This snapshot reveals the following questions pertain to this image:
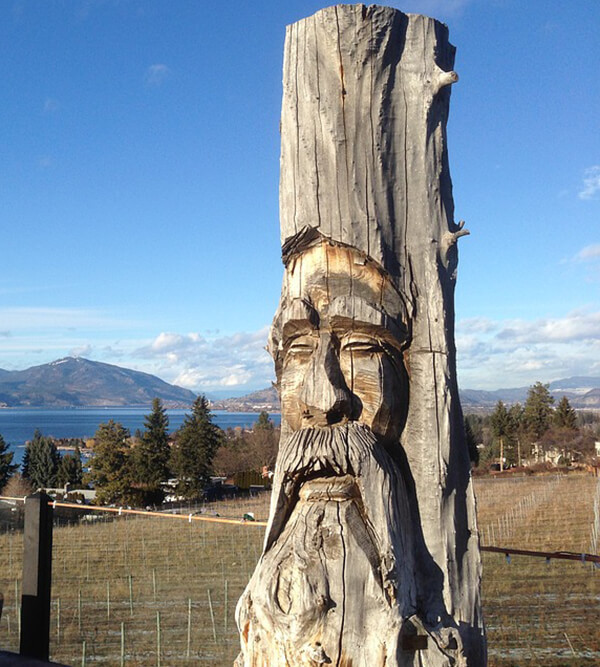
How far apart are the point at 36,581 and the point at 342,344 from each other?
114 inches

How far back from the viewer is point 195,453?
3847 centimetres

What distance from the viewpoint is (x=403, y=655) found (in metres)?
2.29

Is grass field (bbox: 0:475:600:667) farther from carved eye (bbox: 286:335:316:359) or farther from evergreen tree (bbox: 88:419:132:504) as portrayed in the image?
evergreen tree (bbox: 88:419:132:504)

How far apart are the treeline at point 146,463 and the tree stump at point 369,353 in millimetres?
29915

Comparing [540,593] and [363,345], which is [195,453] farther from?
[363,345]

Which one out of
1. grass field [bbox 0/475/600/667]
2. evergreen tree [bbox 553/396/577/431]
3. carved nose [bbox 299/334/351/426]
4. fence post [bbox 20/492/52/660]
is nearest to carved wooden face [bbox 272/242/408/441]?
carved nose [bbox 299/334/351/426]

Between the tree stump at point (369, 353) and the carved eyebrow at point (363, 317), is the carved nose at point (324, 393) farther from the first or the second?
the carved eyebrow at point (363, 317)

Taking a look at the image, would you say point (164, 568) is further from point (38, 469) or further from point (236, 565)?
point (38, 469)

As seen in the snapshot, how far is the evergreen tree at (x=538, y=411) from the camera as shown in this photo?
5288 centimetres

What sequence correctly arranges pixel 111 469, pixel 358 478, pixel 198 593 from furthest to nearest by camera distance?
pixel 111 469 < pixel 198 593 < pixel 358 478

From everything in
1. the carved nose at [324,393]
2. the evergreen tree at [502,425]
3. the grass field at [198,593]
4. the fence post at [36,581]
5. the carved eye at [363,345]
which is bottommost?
the grass field at [198,593]

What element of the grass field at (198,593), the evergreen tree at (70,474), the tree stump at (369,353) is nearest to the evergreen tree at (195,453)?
the evergreen tree at (70,474)

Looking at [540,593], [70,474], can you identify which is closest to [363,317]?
[540,593]

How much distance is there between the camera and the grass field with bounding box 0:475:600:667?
360 inches
